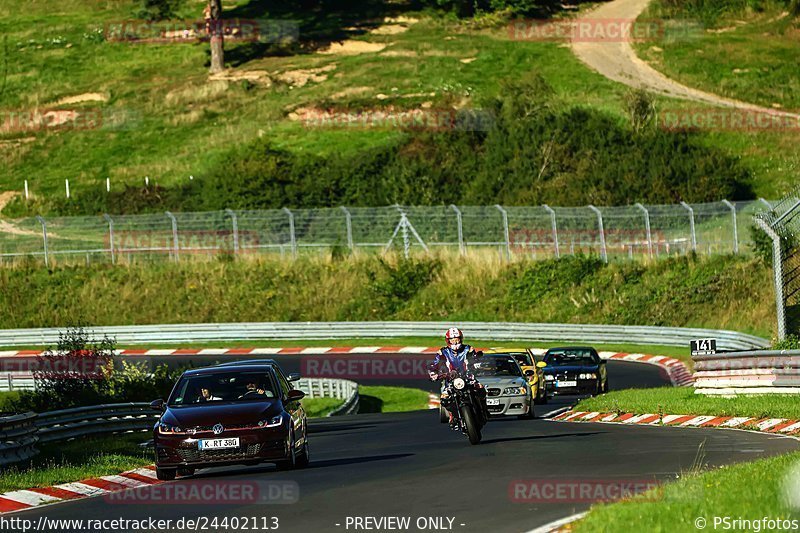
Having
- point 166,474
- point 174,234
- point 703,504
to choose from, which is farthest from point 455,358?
point 174,234

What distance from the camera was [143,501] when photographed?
15.7 m

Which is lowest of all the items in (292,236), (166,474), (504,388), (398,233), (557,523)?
(398,233)

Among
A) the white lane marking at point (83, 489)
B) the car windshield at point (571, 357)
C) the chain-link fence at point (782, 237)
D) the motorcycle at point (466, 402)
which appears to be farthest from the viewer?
the car windshield at point (571, 357)

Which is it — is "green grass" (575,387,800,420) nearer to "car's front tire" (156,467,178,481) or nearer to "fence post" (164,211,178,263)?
"car's front tire" (156,467,178,481)

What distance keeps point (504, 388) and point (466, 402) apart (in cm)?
507

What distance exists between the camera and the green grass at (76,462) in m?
18.1

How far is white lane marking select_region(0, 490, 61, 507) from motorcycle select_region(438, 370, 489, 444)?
6.38 metres

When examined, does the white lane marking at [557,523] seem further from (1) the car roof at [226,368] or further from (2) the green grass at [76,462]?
(1) the car roof at [226,368]

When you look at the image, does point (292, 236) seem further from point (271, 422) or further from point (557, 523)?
point (557, 523)

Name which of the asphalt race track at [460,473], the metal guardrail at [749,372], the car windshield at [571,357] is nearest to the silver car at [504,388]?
the asphalt race track at [460,473]

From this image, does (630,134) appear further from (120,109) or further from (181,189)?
(120,109)

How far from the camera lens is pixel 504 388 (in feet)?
85.7

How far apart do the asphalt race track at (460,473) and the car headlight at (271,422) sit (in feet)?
2.02

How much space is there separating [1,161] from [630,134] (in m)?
37.7
